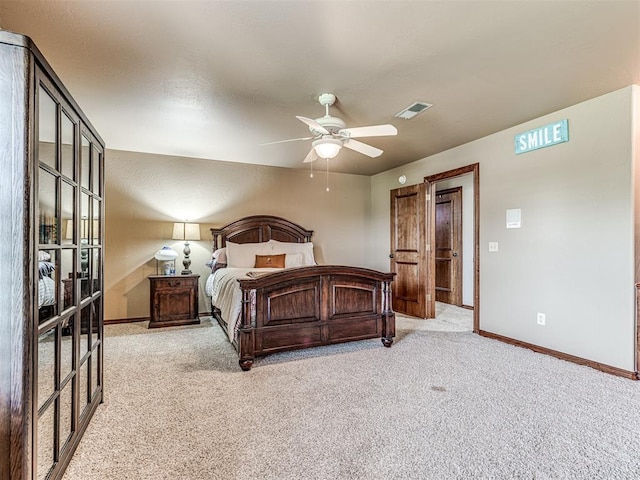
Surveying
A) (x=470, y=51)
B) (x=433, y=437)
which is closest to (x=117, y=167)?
(x=470, y=51)

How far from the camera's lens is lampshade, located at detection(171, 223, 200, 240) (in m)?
4.82

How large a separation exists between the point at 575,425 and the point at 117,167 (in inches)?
223

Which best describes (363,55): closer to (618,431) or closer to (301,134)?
(301,134)

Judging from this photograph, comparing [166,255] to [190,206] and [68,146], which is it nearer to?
[190,206]

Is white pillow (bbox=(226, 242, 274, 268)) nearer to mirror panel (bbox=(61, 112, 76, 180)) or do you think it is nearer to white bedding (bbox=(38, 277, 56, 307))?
mirror panel (bbox=(61, 112, 76, 180))

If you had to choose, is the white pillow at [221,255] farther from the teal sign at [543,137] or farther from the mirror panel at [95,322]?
the teal sign at [543,137]

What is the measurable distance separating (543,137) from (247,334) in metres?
3.55

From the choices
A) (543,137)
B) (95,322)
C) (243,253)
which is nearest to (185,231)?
(243,253)

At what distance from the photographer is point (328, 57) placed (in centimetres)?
234

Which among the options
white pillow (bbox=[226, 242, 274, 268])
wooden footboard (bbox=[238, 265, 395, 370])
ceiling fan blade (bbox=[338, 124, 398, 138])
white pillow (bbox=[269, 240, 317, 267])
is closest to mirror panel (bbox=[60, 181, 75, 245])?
wooden footboard (bbox=[238, 265, 395, 370])

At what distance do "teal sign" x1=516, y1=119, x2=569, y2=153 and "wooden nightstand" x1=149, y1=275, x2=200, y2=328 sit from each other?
4433 mm

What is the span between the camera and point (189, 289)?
4.80 meters

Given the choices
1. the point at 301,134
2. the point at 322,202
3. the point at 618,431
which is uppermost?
the point at 301,134

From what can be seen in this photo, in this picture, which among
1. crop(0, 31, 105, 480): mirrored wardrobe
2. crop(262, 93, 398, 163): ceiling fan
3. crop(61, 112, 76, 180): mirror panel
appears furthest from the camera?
crop(262, 93, 398, 163): ceiling fan
